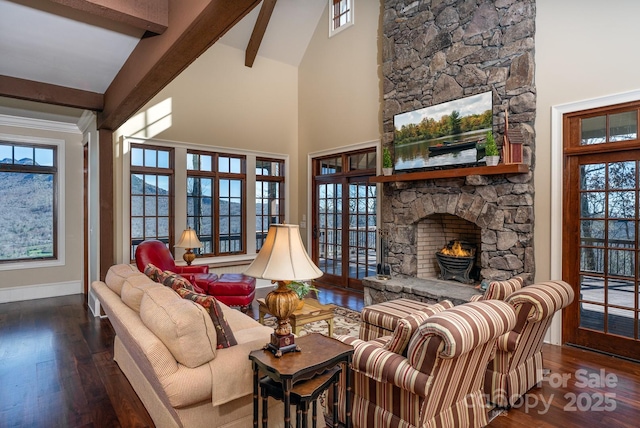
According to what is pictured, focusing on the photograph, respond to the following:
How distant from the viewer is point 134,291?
2492 millimetres

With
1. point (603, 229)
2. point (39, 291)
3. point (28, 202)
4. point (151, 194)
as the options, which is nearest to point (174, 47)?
point (151, 194)

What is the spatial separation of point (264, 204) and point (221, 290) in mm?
2864

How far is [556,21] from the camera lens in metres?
3.82

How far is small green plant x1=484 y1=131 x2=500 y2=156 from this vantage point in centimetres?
414

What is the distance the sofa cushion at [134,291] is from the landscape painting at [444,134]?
3.76m

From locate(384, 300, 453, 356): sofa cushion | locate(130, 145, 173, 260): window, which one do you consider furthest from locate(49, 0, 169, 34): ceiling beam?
locate(130, 145, 173, 260): window

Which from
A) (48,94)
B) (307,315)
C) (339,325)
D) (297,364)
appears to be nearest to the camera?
(297,364)

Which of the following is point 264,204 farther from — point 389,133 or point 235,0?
point 235,0

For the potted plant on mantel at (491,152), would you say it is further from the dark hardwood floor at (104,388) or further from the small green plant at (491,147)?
the dark hardwood floor at (104,388)

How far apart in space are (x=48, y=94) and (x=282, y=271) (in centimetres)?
378

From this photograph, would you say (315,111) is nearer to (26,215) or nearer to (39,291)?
(26,215)

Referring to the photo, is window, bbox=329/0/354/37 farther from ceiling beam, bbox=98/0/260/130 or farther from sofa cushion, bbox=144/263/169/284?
sofa cushion, bbox=144/263/169/284

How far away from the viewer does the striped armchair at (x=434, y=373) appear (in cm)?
183

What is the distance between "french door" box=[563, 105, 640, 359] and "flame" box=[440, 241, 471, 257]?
1364mm
